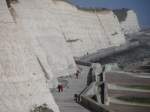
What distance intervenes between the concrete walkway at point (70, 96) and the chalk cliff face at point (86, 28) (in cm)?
2546

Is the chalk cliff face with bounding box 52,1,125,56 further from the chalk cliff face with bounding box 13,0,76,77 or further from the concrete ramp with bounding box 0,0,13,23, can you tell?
the concrete ramp with bounding box 0,0,13,23

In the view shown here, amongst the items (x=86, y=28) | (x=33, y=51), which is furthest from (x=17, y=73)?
(x=86, y=28)

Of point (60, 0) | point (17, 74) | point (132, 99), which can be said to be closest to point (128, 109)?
point (132, 99)

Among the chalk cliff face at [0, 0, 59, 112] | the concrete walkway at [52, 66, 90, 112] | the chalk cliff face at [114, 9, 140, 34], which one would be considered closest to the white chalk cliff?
the chalk cliff face at [0, 0, 59, 112]

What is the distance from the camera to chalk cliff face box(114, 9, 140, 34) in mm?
168625

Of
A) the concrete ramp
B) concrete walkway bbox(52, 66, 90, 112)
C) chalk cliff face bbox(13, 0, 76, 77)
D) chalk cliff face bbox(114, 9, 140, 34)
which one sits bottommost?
chalk cliff face bbox(114, 9, 140, 34)

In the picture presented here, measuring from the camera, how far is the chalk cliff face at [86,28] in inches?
2798

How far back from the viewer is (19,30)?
22.5 metres

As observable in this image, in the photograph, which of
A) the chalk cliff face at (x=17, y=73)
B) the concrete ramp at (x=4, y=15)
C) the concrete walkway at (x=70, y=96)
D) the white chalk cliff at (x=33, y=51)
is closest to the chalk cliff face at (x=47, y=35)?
the white chalk cliff at (x=33, y=51)

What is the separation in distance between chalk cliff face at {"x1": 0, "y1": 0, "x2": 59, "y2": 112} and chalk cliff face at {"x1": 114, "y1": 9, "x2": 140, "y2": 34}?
14702 centimetres

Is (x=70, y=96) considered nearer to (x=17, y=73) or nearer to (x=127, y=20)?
(x=17, y=73)

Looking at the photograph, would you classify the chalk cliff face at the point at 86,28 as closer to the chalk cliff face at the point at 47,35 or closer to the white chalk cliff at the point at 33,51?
the white chalk cliff at the point at 33,51

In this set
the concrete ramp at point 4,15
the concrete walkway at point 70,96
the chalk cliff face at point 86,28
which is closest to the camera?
the concrete ramp at point 4,15

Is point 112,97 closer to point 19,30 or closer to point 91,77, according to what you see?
point 91,77
